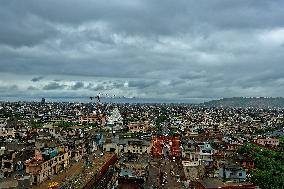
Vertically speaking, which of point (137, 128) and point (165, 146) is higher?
point (137, 128)

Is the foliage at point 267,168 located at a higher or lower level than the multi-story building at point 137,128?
lower

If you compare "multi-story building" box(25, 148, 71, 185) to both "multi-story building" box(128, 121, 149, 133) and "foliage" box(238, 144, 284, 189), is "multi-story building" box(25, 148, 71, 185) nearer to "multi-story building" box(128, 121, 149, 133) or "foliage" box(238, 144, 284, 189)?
"foliage" box(238, 144, 284, 189)

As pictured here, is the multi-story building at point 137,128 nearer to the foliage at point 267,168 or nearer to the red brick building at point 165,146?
the red brick building at point 165,146

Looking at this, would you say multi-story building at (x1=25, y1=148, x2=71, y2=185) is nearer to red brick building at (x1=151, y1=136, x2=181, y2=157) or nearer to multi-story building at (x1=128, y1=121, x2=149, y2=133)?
red brick building at (x1=151, y1=136, x2=181, y2=157)

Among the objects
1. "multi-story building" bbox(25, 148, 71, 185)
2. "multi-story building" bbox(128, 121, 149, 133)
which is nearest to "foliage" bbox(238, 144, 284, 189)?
"multi-story building" bbox(25, 148, 71, 185)

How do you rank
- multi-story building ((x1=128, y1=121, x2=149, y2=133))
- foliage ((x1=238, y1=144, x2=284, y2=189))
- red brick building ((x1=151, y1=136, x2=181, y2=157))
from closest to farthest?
1. foliage ((x1=238, y1=144, x2=284, y2=189))
2. red brick building ((x1=151, y1=136, x2=181, y2=157))
3. multi-story building ((x1=128, y1=121, x2=149, y2=133))

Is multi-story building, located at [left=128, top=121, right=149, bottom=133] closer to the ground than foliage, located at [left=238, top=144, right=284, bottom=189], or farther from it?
farther from it

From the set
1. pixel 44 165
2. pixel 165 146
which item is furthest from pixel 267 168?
pixel 44 165

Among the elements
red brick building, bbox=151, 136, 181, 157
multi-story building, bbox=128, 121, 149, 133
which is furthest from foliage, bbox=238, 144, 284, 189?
multi-story building, bbox=128, 121, 149, 133

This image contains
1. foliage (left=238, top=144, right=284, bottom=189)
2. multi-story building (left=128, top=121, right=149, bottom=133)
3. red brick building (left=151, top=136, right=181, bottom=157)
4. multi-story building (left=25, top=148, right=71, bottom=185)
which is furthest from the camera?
multi-story building (left=128, top=121, right=149, bottom=133)

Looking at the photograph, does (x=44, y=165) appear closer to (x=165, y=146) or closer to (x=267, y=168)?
(x=267, y=168)

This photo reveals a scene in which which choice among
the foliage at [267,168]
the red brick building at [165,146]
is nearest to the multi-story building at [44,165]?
the foliage at [267,168]

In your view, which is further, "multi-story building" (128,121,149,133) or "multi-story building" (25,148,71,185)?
"multi-story building" (128,121,149,133)
